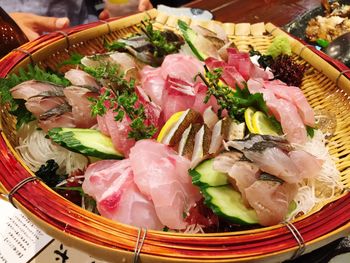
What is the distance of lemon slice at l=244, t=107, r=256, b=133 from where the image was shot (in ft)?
4.46

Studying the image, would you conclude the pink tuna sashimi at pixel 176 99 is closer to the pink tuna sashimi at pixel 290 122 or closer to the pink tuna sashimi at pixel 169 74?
the pink tuna sashimi at pixel 169 74

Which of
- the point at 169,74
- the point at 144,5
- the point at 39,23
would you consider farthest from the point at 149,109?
the point at 144,5

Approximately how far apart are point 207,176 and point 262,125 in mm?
364

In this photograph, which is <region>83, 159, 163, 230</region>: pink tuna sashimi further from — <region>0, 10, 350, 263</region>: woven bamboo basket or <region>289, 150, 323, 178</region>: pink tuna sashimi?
<region>289, 150, 323, 178</region>: pink tuna sashimi

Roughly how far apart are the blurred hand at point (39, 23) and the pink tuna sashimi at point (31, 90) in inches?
45.0

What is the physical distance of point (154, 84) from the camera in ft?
5.23

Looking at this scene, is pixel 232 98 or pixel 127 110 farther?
pixel 232 98

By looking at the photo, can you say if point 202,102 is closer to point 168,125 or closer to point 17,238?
point 168,125

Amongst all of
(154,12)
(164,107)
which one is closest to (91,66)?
(164,107)

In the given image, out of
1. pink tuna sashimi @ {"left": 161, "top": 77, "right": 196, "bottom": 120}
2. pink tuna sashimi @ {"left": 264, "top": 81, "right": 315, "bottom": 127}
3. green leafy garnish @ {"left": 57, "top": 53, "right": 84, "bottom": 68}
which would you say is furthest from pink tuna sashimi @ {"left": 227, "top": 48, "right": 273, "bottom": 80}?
green leafy garnish @ {"left": 57, "top": 53, "right": 84, "bottom": 68}

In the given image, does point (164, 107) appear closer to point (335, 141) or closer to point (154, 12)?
point (335, 141)

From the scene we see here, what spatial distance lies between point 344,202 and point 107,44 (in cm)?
135

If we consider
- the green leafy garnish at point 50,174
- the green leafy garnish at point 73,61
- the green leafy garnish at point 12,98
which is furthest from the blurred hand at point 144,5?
the green leafy garnish at point 50,174

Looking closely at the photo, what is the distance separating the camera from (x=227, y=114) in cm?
142
